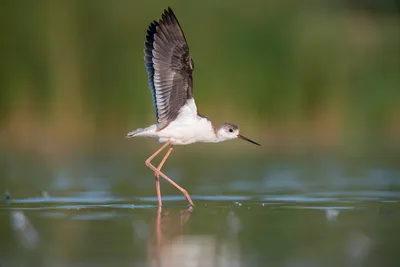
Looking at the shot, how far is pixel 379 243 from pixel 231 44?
1116 cm

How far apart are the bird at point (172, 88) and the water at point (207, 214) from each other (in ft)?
2.42

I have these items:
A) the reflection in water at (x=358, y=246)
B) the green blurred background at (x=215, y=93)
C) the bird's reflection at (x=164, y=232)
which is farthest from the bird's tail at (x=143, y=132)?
the reflection in water at (x=358, y=246)

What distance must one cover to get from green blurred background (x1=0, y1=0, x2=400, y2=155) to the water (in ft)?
7.98

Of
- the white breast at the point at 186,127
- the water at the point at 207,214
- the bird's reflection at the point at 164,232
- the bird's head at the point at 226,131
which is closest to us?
the bird's reflection at the point at 164,232

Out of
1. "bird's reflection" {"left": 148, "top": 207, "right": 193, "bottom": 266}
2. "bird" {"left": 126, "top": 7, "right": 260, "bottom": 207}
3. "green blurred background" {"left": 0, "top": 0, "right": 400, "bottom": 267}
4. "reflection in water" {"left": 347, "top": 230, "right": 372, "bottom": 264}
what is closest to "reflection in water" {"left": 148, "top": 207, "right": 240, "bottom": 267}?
"bird's reflection" {"left": 148, "top": 207, "right": 193, "bottom": 266}

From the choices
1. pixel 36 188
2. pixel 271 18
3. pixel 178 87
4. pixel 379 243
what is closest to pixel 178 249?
pixel 379 243

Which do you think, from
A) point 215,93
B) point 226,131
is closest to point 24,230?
point 226,131

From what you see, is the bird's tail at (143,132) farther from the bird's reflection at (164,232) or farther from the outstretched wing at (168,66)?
the bird's reflection at (164,232)

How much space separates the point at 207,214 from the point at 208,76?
29.2ft

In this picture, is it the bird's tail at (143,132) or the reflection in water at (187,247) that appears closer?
the reflection in water at (187,247)

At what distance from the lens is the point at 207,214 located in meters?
9.90

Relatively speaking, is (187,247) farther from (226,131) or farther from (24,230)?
(226,131)

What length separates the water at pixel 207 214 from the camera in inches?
293

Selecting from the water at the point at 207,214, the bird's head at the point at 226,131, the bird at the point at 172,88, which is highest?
the bird at the point at 172,88
